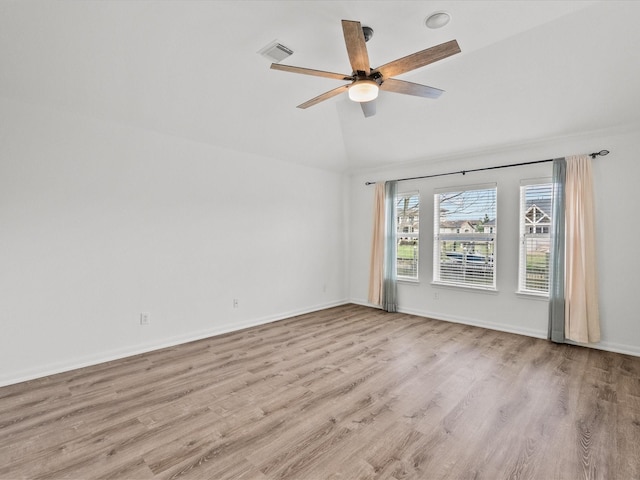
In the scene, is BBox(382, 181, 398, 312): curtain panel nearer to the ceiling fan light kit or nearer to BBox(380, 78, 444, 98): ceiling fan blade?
BBox(380, 78, 444, 98): ceiling fan blade

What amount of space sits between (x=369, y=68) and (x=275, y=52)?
112 cm

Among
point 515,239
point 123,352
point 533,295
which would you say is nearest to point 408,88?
point 515,239

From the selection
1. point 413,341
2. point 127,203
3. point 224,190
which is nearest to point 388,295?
point 413,341

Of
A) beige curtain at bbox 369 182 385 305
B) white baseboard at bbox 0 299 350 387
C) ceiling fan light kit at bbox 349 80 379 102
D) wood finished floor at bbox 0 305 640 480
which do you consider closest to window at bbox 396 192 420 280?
beige curtain at bbox 369 182 385 305

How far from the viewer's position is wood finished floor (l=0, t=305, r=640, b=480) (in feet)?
6.25

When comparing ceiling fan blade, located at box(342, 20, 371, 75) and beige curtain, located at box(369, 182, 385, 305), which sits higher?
ceiling fan blade, located at box(342, 20, 371, 75)

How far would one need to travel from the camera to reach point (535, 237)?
4.48 meters

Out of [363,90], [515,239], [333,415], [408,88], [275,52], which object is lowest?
[333,415]

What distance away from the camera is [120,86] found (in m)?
3.23

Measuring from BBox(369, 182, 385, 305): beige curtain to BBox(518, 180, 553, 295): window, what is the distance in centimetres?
225

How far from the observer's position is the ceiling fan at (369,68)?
213 centimetres

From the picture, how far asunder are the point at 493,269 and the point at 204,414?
14.5 ft

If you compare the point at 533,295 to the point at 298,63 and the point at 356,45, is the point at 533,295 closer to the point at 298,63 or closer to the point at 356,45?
the point at 356,45

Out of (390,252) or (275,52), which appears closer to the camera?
(275,52)
